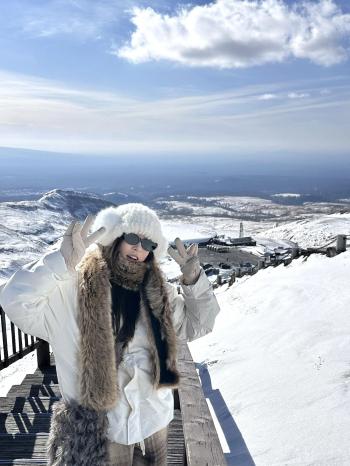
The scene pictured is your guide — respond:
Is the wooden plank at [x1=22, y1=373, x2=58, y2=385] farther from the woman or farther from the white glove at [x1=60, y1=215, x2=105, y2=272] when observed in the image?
the white glove at [x1=60, y1=215, x2=105, y2=272]

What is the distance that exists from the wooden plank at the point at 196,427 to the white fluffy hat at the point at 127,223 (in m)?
1.34

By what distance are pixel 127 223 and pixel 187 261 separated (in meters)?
0.46

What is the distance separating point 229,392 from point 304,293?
4.18 m

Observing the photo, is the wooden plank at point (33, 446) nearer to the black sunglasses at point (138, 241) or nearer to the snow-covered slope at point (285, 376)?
the snow-covered slope at point (285, 376)

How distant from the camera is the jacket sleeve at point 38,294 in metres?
2.16

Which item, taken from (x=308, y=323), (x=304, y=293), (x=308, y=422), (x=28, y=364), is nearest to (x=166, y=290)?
(x=308, y=422)

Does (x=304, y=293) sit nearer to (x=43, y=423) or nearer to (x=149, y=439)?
(x=43, y=423)

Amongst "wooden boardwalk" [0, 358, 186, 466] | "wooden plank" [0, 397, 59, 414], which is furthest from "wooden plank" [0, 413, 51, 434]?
"wooden plank" [0, 397, 59, 414]

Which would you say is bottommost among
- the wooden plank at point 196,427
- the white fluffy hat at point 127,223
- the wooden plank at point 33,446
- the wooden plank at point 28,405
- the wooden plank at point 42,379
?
the wooden plank at point 42,379

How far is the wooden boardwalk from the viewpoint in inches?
128

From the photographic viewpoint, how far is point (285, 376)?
5.18 meters

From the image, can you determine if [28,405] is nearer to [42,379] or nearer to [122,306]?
[42,379]

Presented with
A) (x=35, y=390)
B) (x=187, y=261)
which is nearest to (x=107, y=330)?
(x=187, y=261)

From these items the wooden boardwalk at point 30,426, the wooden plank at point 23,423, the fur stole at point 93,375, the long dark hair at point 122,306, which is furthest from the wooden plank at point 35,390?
the long dark hair at point 122,306
